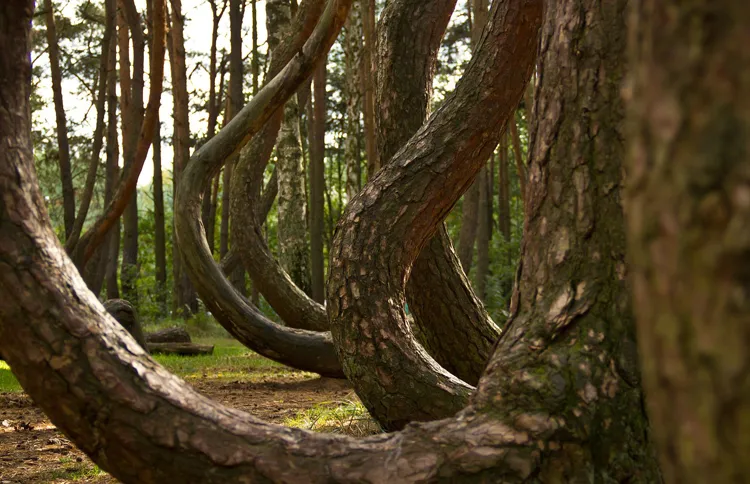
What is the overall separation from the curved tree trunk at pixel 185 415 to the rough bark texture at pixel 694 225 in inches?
43.8

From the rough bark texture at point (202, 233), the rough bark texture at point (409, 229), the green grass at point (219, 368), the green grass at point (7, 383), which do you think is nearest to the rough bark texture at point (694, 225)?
the rough bark texture at point (409, 229)

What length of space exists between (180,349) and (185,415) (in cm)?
886

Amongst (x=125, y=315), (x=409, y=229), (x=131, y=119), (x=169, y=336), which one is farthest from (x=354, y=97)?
(x=409, y=229)

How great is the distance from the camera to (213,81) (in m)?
21.2

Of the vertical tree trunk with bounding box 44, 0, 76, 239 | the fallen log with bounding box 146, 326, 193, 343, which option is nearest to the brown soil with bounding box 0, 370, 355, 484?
the fallen log with bounding box 146, 326, 193, 343

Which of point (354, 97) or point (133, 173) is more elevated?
point (354, 97)

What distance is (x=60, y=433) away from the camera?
17.2 ft

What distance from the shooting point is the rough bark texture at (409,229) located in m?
3.65

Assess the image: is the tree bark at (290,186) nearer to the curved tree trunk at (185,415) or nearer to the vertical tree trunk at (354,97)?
the vertical tree trunk at (354,97)

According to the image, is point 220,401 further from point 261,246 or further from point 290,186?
point 290,186

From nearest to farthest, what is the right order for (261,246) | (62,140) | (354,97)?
(261,246)
(62,140)
(354,97)

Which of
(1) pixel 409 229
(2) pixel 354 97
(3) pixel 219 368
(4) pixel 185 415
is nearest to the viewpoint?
(4) pixel 185 415

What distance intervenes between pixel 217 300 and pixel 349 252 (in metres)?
2.83

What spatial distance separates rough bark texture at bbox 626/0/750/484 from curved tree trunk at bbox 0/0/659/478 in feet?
3.65
